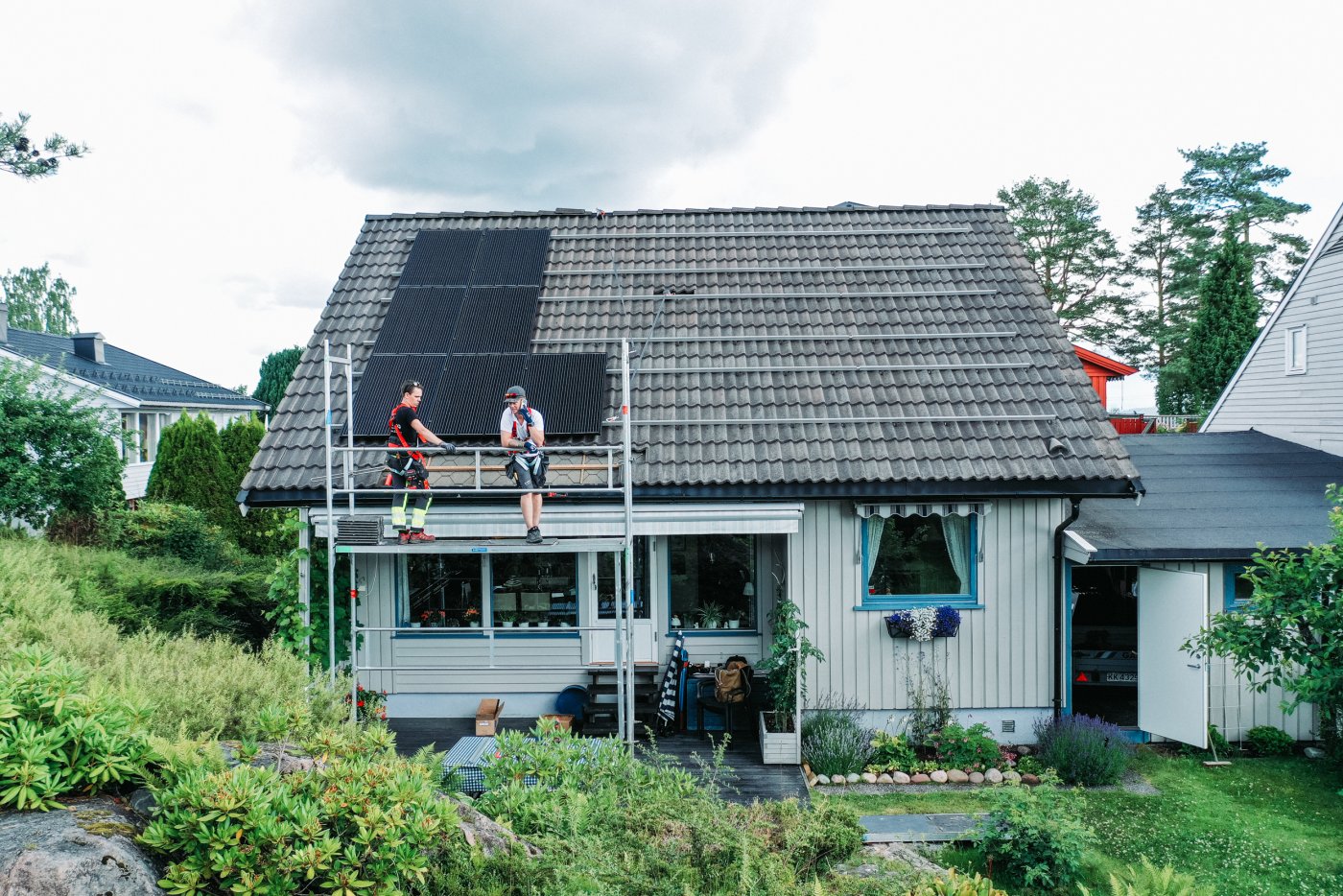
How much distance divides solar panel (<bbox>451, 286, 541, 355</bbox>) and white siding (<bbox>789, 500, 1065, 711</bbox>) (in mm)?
4631

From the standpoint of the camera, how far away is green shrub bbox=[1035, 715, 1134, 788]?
8.41m

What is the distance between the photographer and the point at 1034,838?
6.13 metres

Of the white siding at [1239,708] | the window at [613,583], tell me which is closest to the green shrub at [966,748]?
the white siding at [1239,708]

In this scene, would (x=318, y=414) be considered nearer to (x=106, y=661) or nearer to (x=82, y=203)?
(x=106, y=661)

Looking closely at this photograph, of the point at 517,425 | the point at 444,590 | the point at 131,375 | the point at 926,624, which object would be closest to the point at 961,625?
the point at 926,624

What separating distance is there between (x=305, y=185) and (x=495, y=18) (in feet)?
21.1

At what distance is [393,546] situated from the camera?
25.9ft

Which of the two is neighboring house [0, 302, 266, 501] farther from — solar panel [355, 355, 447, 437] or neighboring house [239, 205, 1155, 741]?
neighboring house [239, 205, 1155, 741]

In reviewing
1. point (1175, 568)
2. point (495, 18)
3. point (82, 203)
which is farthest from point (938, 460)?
point (82, 203)

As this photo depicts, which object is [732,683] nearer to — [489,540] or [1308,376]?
[489,540]

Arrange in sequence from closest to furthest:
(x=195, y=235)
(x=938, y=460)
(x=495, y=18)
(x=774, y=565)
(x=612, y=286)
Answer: (x=938, y=460), (x=774, y=565), (x=612, y=286), (x=495, y=18), (x=195, y=235)

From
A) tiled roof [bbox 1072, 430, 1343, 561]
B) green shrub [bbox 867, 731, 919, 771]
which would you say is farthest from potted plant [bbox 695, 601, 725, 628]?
tiled roof [bbox 1072, 430, 1343, 561]

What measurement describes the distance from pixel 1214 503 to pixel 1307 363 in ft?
15.7

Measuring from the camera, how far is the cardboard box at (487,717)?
932 cm
